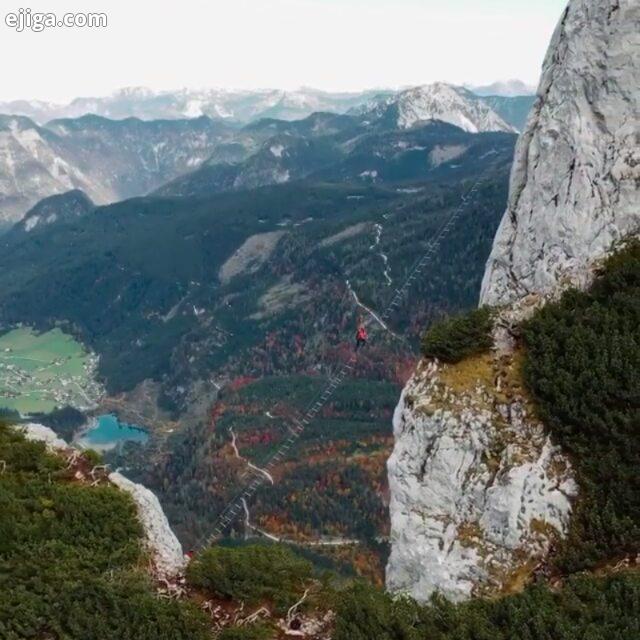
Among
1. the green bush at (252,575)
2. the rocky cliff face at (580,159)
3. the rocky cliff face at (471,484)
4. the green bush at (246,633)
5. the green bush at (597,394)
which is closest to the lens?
the green bush at (597,394)

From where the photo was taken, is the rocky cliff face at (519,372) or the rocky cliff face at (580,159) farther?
the rocky cliff face at (580,159)

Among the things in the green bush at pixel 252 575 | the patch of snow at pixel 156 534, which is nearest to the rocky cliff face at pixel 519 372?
the green bush at pixel 252 575

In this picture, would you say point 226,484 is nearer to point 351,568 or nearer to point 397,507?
point 351,568

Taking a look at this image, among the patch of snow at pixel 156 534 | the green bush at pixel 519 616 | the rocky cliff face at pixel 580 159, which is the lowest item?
the patch of snow at pixel 156 534

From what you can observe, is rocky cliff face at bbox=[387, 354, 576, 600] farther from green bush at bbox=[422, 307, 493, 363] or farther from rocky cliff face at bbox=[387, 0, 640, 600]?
green bush at bbox=[422, 307, 493, 363]

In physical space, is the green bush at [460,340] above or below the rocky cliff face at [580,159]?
below

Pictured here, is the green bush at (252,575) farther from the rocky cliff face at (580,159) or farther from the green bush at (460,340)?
the rocky cliff face at (580,159)

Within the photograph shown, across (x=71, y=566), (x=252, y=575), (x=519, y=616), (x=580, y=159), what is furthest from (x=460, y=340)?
(x=71, y=566)

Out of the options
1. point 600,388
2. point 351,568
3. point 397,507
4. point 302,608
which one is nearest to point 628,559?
point 600,388
